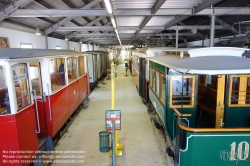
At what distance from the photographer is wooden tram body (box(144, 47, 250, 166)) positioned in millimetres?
3094

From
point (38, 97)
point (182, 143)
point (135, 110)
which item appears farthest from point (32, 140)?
point (135, 110)

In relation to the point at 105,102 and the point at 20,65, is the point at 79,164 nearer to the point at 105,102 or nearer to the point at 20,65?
the point at 20,65

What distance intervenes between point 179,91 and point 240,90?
125 cm

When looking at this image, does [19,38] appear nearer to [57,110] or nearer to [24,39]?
[24,39]

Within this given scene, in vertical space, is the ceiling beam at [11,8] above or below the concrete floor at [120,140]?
above

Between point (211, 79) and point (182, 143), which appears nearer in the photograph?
point (182, 143)

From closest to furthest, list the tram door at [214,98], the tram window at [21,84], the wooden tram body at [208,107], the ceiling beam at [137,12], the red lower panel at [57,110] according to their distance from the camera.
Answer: the wooden tram body at [208,107]
the tram window at [21,84]
the tram door at [214,98]
the red lower panel at [57,110]
the ceiling beam at [137,12]

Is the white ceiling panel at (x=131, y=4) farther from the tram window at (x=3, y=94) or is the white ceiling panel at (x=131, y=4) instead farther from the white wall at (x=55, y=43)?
the white wall at (x=55, y=43)

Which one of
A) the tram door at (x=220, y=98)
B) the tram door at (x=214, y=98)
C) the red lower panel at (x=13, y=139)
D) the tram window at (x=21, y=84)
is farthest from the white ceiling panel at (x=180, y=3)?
the red lower panel at (x=13, y=139)

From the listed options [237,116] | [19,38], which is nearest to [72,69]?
[19,38]

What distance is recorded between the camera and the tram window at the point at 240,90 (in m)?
4.01

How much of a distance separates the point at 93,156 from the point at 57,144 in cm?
130

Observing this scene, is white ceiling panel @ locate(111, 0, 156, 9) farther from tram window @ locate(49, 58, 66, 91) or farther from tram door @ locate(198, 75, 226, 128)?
tram door @ locate(198, 75, 226, 128)

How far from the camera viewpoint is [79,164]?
14.5 feet
